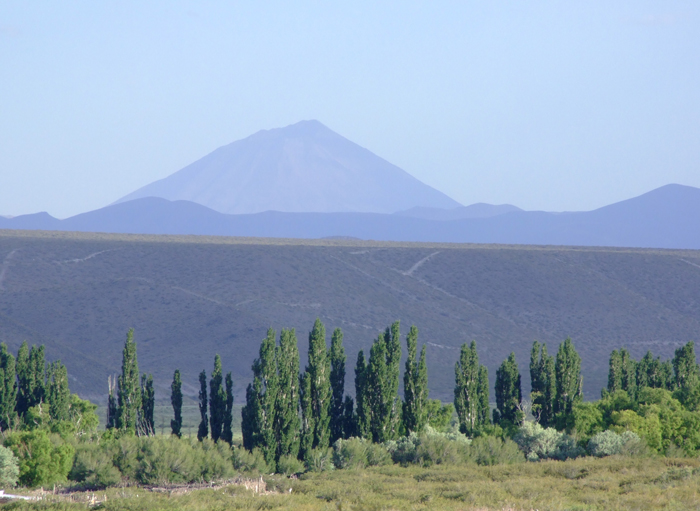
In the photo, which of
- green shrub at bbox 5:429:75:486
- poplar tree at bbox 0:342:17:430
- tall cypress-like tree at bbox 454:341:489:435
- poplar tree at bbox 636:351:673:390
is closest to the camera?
green shrub at bbox 5:429:75:486

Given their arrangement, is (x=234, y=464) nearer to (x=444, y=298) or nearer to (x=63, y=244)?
(x=444, y=298)

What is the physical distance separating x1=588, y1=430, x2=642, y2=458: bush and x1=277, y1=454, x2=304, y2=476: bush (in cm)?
1027

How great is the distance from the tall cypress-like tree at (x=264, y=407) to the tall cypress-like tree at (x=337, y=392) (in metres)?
3.58

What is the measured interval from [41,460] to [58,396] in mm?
11242

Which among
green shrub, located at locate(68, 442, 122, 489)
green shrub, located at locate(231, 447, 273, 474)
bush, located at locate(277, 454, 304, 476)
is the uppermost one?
green shrub, located at locate(68, 442, 122, 489)

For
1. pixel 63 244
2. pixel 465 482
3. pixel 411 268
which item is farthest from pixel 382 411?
pixel 63 244

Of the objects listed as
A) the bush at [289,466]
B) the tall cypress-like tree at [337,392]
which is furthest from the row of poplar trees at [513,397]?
the bush at [289,466]

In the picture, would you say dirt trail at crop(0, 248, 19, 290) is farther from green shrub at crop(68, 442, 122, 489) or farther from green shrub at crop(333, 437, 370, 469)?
green shrub at crop(333, 437, 370, 469)

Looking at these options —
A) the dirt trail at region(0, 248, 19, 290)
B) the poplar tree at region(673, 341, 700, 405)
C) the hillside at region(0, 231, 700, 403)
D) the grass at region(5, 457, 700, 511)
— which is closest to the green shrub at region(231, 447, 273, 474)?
the grass at region(5, 457, 700, 511)

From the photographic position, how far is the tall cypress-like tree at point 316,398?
3209cm

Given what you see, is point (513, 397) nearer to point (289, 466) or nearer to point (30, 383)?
point (289, 466)

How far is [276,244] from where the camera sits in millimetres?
106312

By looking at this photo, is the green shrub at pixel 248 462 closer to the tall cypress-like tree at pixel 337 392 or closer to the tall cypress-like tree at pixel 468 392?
the tall cypress-like tree at pixel 337 392

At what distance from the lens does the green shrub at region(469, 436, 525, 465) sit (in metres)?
29.8
